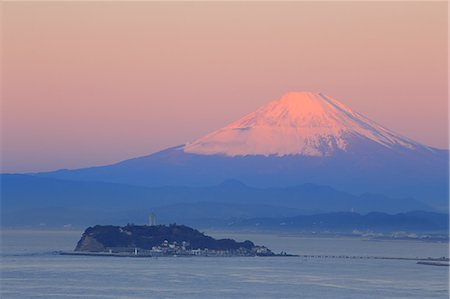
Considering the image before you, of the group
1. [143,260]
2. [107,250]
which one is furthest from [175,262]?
[107,250]

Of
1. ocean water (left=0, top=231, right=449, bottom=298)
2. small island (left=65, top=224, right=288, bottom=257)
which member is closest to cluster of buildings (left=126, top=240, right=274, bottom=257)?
small island (left=65, top=224, right=288, bottom=257)

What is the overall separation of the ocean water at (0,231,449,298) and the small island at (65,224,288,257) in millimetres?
3963

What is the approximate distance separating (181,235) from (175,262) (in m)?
16.1

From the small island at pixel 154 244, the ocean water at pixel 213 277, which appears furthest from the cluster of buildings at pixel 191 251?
the ocean water at pixel 213 277

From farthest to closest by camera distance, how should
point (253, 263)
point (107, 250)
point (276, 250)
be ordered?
point (276, 250) → point (107, 250) → point (253, 263)

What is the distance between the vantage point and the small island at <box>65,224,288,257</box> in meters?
133

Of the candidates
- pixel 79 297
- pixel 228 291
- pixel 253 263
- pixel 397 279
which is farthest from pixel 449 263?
pixel 79 297

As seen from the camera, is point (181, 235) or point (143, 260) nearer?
point (143, 260)

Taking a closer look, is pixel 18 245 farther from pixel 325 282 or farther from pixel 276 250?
pixel 325 282

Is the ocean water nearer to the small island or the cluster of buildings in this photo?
the cluster of buildings

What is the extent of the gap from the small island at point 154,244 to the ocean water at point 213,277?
13.0 ft

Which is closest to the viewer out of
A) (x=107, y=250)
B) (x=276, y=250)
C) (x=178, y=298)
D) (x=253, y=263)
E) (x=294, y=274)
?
(x=178, y=298)

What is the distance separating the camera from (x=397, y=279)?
329ft

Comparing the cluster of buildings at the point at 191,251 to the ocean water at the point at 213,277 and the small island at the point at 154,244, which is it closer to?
the small island at the point at 154,244
